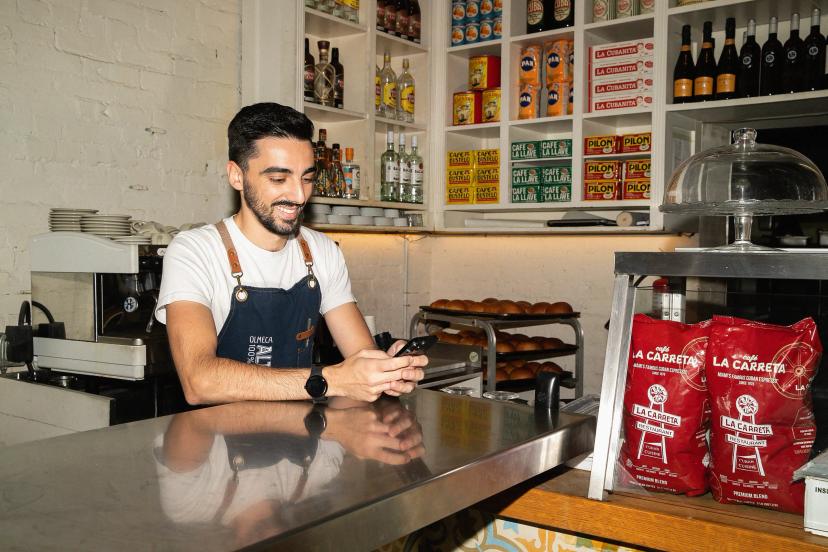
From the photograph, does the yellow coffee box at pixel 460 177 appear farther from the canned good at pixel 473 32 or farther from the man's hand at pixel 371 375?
the man's hand at pixel 371 375

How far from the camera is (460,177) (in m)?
4.23

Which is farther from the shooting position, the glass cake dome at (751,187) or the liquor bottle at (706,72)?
the liquor bottle at (706,72)

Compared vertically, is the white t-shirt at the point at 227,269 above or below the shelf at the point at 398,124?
below

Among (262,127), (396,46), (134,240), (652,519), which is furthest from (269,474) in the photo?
(396,46)

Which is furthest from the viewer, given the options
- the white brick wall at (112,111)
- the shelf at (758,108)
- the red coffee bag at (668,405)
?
the shelf at (758,108)

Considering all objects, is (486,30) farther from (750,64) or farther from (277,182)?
(277,182)

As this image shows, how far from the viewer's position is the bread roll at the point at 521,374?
3.74 metres

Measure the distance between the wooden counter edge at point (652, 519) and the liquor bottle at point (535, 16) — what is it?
3.03 meters

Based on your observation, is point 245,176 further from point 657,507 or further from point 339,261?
point 657,507

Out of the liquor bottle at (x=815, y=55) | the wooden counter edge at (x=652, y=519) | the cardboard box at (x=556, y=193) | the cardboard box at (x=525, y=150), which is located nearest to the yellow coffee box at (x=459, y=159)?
the cardboard box at (x=525, y=150)

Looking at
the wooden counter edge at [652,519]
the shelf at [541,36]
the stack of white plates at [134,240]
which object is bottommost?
the wooden counter edge at [652,519]

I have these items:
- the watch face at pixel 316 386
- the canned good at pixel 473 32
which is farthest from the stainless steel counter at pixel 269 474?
the canned good at pixel 473 32

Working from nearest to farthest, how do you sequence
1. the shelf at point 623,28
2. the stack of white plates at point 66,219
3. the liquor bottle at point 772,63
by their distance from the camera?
the stack of white plates at point 66,219 < the liquor bottle at point 772,63 < the shelf at point 623,28

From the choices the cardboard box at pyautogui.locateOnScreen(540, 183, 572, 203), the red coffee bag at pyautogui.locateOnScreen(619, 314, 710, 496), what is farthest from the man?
the cardboard box at pyautogui.locateOnScreen(540, 183, 572, 203)
